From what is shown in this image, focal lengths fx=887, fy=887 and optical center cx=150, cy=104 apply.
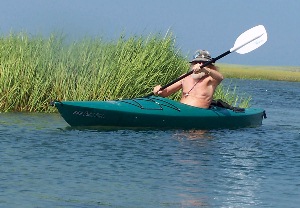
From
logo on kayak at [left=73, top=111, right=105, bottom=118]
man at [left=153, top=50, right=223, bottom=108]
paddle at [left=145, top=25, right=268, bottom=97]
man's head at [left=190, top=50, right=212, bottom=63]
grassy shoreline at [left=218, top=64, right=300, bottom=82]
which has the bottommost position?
grassy shoreline at [left=218, top=64, right=300, bottom=82]

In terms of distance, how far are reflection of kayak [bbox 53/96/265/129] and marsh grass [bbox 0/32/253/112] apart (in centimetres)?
217

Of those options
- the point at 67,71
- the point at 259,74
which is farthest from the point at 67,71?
the point at 259,74

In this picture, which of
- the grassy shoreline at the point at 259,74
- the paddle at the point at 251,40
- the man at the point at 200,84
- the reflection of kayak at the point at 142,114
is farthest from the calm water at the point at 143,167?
the grassy shoreline at the point at 259,74

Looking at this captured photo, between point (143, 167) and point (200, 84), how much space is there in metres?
4.66

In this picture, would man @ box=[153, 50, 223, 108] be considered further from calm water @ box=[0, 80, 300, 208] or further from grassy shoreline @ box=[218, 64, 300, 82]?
grassy shoreline @ box=[218, 64, 300, 82]

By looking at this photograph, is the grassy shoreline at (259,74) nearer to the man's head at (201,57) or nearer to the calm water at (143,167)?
the man's head at (201,57)

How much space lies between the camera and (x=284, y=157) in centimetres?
1173

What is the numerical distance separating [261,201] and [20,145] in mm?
4562

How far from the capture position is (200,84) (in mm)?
14656

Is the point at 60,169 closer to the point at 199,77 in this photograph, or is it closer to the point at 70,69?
the point at 199,77

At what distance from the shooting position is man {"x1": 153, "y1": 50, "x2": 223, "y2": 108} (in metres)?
14.6

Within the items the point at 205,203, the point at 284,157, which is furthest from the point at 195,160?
the point at 205,203

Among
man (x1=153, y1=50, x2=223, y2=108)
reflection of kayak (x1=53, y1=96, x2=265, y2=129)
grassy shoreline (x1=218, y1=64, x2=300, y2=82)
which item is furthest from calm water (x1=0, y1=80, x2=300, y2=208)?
grassy shoreline (x1=218, y1=64, x2=300, y2=82)

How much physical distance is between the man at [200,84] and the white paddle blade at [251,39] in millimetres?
1163
